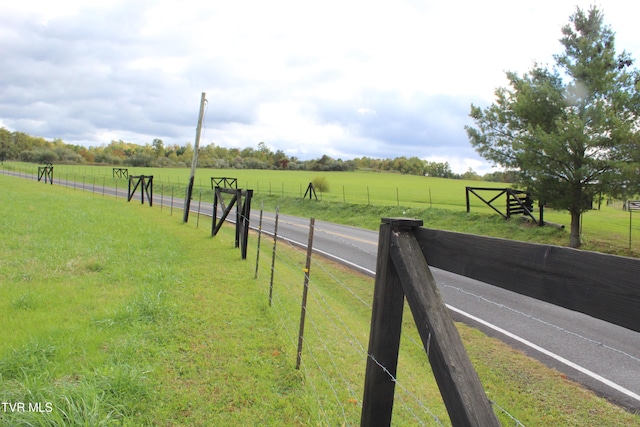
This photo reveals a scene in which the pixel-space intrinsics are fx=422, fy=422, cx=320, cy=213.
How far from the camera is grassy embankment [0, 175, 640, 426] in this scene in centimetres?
347

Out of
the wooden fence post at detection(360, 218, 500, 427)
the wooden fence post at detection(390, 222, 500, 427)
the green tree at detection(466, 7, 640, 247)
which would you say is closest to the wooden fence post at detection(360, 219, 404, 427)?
the wooden fence post at detection(360, 218, 500, 427)

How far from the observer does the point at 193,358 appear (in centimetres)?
439

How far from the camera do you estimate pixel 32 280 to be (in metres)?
6.44

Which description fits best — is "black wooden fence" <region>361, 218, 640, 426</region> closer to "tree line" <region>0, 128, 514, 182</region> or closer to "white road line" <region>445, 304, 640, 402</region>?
"white road line" <region>445, 304, 640, 402</region>

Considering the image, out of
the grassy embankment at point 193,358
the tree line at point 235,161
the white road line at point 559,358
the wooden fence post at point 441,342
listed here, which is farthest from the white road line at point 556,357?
the tree line at point 235,161

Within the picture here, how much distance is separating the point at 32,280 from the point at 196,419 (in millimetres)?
4584

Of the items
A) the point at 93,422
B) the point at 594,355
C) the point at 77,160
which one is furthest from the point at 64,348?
the point at 77,160

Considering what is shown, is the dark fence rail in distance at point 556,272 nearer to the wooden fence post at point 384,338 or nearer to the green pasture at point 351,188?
the wooden fence post at point 384,338

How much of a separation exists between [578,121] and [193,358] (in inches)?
554

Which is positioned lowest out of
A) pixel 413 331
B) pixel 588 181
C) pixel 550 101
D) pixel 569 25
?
pixel 413 331

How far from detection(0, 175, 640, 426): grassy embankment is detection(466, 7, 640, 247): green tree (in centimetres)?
1050

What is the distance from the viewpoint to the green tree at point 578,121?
13734mm

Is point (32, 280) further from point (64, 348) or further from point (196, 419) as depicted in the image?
point (196, 419)

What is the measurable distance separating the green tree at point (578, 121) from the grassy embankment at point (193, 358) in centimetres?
1050
